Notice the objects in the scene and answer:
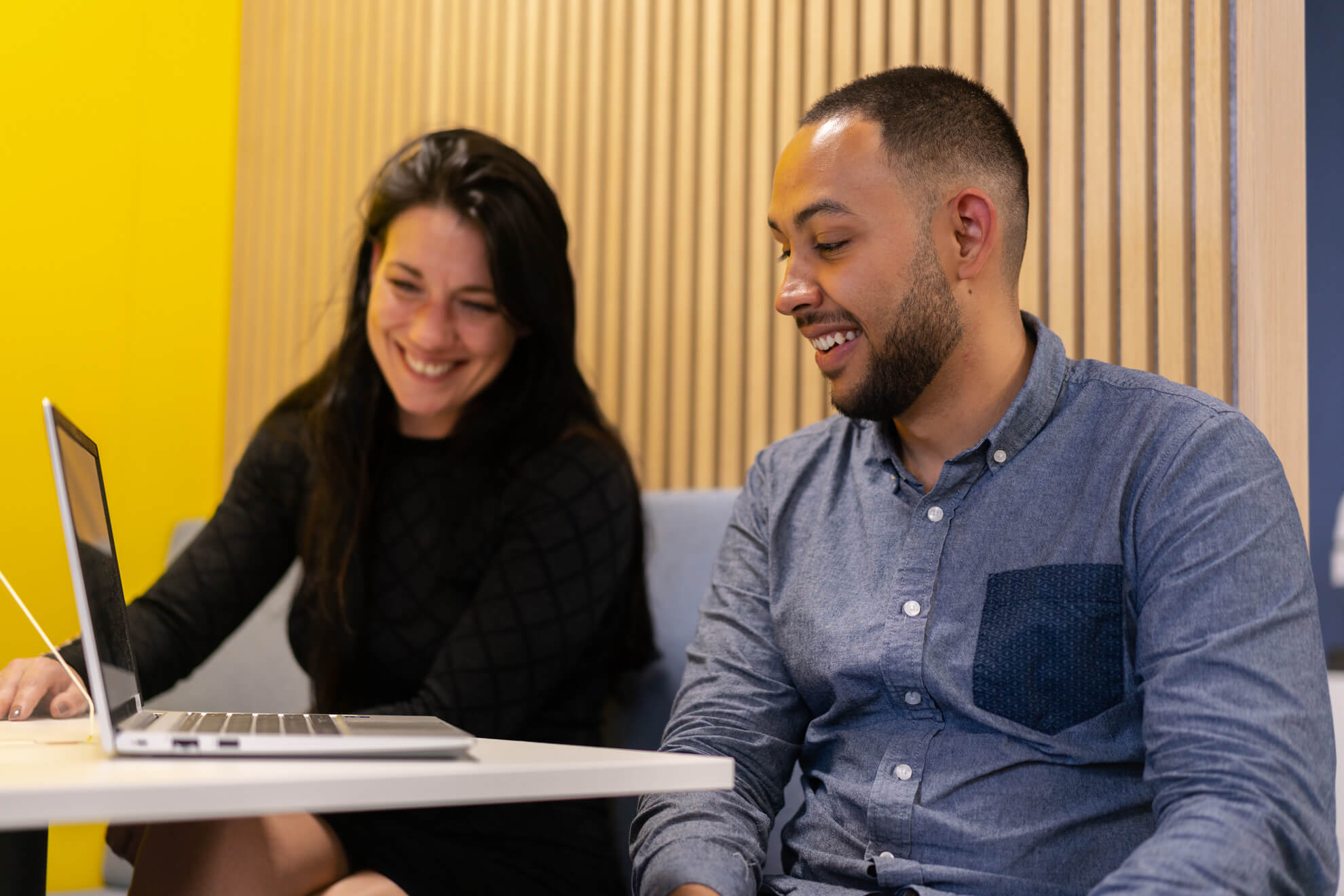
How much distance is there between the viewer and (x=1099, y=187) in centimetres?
185

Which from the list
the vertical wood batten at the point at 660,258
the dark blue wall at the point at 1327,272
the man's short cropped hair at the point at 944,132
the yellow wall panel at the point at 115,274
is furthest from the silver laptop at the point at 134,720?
the dark blue wall at the point at 1327,272

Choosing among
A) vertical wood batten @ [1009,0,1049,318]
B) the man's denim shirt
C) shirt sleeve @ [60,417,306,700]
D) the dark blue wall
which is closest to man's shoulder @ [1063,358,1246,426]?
the man's denim shirt

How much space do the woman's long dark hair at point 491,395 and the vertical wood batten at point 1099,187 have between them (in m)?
0.75

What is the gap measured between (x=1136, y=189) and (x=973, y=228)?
0.53 meters

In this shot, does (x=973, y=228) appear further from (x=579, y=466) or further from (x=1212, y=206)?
(x=579, y=466)

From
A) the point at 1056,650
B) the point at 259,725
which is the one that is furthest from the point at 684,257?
the point at 259,725

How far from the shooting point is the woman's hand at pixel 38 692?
1314mm

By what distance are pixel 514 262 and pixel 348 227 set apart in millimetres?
1243

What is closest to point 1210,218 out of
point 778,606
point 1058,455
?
point 1058,455

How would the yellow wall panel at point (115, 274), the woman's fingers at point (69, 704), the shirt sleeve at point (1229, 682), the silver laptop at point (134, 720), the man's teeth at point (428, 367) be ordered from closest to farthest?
the silver laptop at point (134, 720)
the shirt sleeve at point (1229, 682)
the woman's fingers at point (69, 704)
the man's teeth at point (428, 367)
the yellow wall panel at point (115, 274)

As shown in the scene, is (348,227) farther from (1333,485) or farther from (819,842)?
(1333,485)

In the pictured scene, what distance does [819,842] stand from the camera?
4.29ft

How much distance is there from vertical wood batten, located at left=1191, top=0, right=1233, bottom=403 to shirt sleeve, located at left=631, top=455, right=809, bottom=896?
695mm

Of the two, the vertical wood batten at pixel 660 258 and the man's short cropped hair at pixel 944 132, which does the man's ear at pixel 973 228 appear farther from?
the vertical wood batten at pixel 660 258
